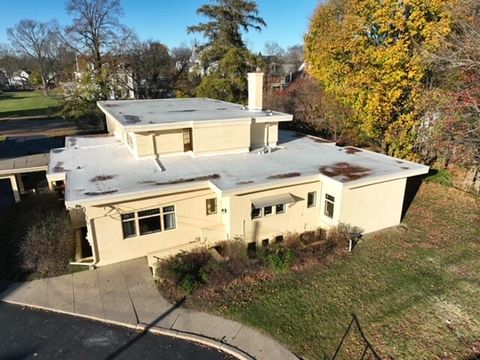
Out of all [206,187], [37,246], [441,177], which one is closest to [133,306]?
[37,246]

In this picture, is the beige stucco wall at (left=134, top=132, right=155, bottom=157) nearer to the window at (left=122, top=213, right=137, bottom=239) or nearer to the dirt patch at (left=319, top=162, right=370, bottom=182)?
the window at (left=122, top=213, right=137, bottom=239)

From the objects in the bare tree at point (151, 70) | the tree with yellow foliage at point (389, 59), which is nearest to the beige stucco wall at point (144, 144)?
the tree with yellow foliage at point (389, 59)

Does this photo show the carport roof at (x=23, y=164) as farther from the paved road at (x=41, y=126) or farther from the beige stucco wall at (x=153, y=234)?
the paved road at (x=41, y=126)

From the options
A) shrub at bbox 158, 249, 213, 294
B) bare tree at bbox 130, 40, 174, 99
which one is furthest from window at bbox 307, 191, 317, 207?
bare tree at bbox 130, 40, 174, 99

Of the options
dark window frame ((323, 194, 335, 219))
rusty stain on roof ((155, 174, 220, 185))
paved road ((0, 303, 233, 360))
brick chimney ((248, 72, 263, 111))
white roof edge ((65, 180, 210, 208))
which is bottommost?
paved road ((0, 303, 233, 360))

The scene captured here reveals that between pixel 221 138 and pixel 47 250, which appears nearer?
pixel 47 250

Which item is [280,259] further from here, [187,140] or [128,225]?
[187,140]
